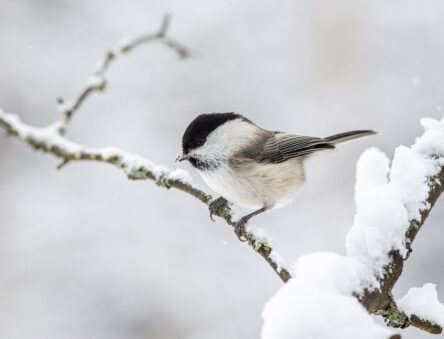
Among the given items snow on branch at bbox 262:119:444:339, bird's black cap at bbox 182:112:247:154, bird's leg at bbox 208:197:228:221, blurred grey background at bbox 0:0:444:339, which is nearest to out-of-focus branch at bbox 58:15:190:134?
bird's black cap at bbox 182:112:247:154

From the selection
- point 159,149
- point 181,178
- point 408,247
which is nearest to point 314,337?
point 408,247

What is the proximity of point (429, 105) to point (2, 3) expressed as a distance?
550 cm

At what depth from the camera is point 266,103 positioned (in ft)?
22.7

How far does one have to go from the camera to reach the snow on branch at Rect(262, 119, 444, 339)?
3.41 ft

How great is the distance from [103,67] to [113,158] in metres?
0.36

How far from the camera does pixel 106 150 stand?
84.6 inches

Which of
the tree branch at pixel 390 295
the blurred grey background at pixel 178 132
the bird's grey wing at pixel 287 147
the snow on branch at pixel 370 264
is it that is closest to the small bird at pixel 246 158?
the bird's grey wing at pixel 287 147

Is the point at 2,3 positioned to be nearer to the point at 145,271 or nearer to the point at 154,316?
the point at 145,271

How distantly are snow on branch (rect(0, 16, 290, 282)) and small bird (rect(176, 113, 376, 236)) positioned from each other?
1.58 ft

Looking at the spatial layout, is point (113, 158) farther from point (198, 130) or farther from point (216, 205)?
point (198, 130)

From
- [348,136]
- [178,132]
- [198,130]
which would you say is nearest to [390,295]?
[198,130]

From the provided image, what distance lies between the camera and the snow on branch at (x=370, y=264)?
104 cm

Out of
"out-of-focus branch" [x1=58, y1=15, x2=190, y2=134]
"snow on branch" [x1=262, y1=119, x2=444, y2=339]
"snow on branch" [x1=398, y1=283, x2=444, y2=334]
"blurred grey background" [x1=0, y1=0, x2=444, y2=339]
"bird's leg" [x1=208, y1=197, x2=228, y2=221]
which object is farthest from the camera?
"blurred grey background" [x1=0, y1=0, x2=444, y2=339]

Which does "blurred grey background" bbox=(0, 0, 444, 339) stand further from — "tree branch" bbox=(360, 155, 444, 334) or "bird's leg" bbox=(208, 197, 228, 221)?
"tree branch" bbox=(360, 155, 444, 334)
